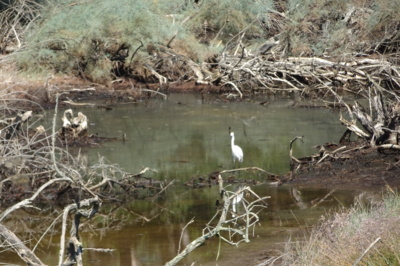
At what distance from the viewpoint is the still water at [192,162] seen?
10156mm

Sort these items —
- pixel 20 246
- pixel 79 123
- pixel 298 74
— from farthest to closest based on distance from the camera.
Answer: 1. pixel 298 74
2. pixel 79 123
3. pixel 20 246

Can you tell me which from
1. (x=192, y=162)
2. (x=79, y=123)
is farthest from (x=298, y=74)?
(x=192, y=162)

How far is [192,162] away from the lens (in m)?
15.3

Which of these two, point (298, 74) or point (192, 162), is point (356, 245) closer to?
point (192, 162)

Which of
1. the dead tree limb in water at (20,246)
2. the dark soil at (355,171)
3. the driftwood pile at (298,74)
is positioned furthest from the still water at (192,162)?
the dead tree limb in water at (20,246)

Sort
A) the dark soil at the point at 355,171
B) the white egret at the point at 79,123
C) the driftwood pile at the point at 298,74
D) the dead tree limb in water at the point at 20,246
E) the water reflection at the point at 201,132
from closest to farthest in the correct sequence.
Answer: the dead tree limb in water at the point at 20,246 < the dark soil at the point at 355,171 < the water reflection at the point at 201,132 < the white egret at the point at 79,123 < the driftwood pile at the point at 298,74

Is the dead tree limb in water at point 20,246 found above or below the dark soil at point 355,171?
above

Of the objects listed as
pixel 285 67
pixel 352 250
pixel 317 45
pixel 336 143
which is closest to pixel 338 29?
pixel 317 45

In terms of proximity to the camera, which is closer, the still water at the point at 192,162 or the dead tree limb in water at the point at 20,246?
the dead tree limb in water at the point at 20,246

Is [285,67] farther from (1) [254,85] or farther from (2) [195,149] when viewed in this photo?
(2) [195,149]

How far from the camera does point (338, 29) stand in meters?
25.7

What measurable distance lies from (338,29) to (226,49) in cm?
411

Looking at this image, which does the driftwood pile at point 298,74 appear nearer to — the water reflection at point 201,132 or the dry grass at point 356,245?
the water reflection at point 201,132

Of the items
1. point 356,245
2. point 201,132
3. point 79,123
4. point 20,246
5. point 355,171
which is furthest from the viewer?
point 201,132
